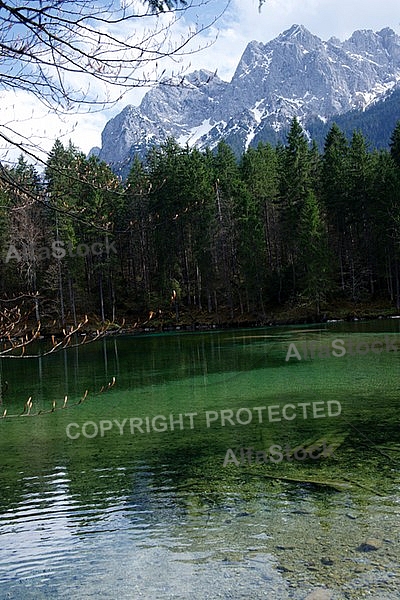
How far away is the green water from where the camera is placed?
16.2 feet

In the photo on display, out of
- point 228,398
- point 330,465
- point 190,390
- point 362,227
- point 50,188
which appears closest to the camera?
point 50,188

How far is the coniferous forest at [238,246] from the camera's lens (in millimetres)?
41969

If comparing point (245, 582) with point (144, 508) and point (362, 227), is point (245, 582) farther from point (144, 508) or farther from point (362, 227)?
point (362, 227)

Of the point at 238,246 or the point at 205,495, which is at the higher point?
the point at 238,246

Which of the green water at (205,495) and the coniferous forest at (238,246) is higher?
the coniferous forest at (238,246)

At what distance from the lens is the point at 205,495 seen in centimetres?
694

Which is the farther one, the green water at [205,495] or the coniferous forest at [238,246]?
the coniferous forest at [238,246]

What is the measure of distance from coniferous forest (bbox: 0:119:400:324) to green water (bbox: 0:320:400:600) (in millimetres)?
27722

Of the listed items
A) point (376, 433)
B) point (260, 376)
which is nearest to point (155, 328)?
point (260, 376)

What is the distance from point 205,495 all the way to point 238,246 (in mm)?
38823

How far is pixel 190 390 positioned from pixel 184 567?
34.3ft

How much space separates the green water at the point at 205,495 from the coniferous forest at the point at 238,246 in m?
27.7

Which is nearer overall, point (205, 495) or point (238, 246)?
point (205, 495)

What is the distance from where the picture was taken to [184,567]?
5.13 m
